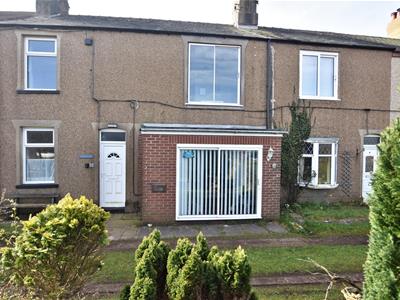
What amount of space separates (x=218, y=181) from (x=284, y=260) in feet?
10.3

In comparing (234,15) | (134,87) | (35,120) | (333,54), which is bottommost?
(35,120)

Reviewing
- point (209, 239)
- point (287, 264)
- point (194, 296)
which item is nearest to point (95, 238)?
point (194, 296)

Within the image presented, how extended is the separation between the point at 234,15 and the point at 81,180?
8422mm

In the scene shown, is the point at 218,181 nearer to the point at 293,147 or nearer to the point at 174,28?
the point at 293,147

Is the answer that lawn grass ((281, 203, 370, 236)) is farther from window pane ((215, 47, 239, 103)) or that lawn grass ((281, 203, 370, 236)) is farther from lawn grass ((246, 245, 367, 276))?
window pane ((215, 47, 239, 103))

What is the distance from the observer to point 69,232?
2924 millimetres

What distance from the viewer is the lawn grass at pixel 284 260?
5.02m

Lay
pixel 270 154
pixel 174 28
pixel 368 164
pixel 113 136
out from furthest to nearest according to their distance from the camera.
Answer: pixel 368 164, pixel 174 28, pixel 113 136, pixel 270 154

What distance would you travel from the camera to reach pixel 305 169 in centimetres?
1066

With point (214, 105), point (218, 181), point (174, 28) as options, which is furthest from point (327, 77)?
point (218, 181)

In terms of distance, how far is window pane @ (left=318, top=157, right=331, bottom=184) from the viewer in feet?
35.4

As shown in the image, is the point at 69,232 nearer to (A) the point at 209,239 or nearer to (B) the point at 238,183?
(A) the point at 209,239

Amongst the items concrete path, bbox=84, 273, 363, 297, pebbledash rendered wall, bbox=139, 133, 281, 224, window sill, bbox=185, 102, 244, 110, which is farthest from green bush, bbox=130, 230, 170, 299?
window sill, bbox=185, 102, 244, 110

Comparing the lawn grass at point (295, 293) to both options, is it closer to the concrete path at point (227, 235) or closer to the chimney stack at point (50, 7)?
the concrete path at point (227, 235)
